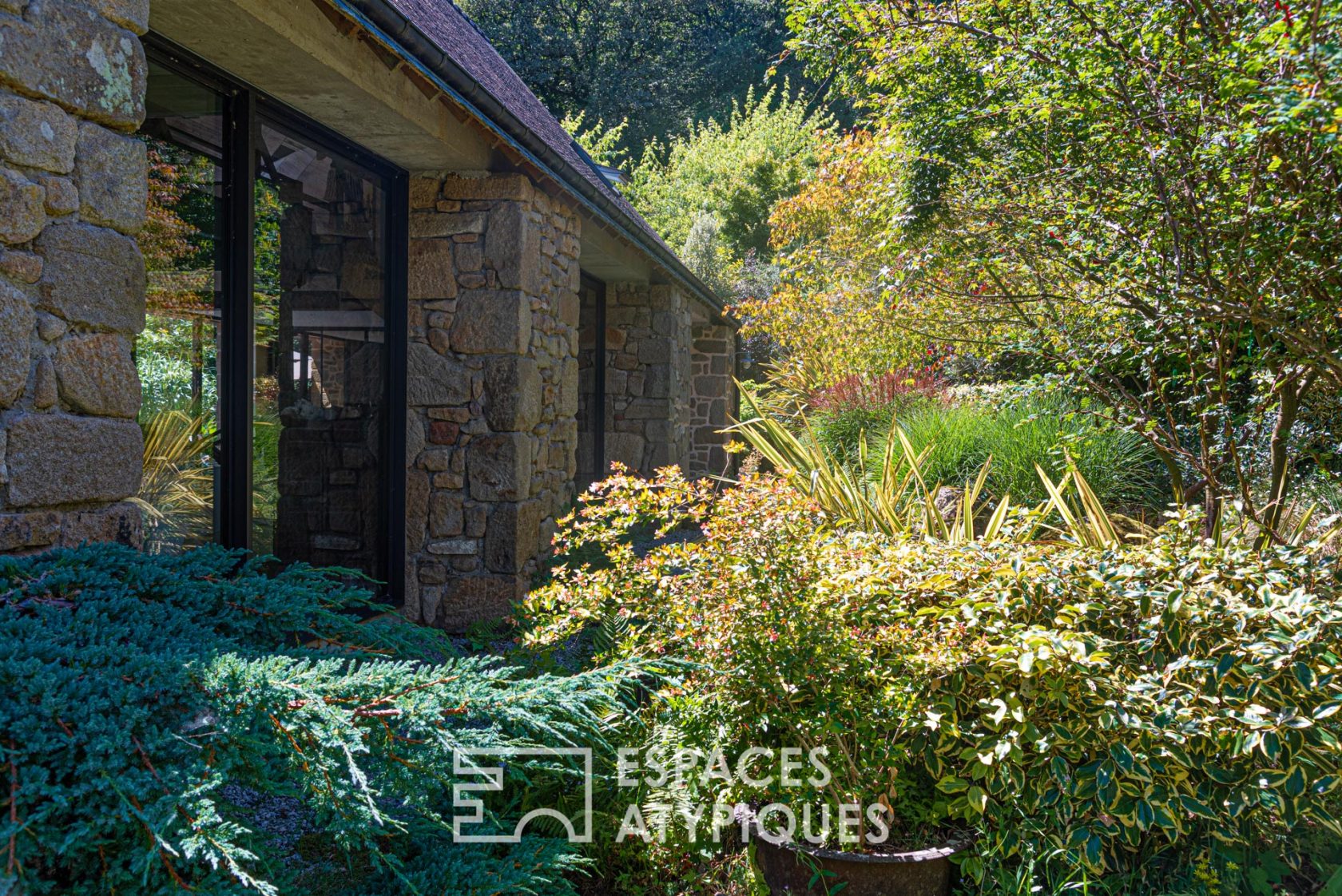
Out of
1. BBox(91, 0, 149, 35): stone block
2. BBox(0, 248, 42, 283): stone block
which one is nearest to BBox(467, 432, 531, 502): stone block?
BBox(91, 0, 149, 35): stone block

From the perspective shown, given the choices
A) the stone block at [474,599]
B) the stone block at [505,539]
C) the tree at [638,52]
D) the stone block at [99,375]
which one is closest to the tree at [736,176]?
the tree at [638,52]

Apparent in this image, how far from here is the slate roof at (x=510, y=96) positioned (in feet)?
13.5

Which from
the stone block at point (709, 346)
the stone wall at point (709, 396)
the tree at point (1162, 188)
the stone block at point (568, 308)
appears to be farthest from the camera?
the stone block at point (709, 346)

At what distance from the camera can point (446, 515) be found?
4.76m

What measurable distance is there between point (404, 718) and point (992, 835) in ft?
5.27

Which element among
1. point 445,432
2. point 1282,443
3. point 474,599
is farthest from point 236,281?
point 1282,443

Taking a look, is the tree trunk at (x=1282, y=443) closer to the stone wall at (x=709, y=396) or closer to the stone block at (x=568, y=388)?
the stone block at (x=568, y=388)

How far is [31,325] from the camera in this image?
2086 millimetres

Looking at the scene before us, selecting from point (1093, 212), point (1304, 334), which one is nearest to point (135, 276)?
point (1093, 212)

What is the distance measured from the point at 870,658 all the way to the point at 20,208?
2258 millimetres

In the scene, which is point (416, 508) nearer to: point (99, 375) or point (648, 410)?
point (99, 375)

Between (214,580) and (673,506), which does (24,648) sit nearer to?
(214,580)

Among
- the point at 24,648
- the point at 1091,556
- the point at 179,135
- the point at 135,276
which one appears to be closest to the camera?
the point at 24,648

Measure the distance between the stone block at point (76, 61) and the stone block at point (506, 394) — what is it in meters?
2.42
